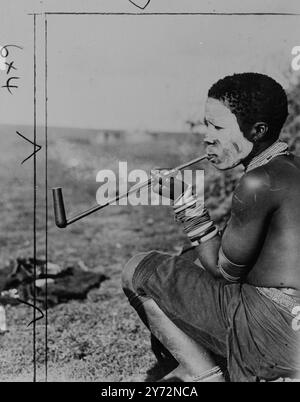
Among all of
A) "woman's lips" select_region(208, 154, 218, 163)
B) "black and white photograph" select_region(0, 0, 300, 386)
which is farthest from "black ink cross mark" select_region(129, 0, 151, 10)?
"woman's lips" select_region(208, 154, 218, 163)

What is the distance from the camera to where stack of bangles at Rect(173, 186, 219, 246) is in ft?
8.93

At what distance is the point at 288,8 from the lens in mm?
2984

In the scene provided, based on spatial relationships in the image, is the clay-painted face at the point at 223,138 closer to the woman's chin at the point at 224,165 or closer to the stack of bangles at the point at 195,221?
the woman's chin at the point at 224,165

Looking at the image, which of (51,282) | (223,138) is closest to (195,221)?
(223,138)

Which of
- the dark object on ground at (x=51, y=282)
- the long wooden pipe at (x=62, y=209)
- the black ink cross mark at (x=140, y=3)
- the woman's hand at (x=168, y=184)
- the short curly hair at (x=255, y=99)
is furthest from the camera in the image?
the dark object on ground at (x=51, y=282)

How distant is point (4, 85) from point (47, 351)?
1.31m

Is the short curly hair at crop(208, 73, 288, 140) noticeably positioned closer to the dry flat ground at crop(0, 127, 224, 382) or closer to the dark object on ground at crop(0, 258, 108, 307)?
the dry flat ground at crop(0, 127, 224, 382)

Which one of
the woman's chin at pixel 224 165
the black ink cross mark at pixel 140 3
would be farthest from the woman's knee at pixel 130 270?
the black ink cross mark at pixel 140 3

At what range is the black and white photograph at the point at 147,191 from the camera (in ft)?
8.87

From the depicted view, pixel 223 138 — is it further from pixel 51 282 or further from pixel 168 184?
pixel 51 282

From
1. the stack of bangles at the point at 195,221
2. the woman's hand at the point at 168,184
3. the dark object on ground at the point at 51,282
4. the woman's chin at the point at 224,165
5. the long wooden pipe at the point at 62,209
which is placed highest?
the woman's chin at the point at 224,165

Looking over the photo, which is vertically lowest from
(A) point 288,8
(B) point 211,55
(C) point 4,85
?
(C) point 4,85
